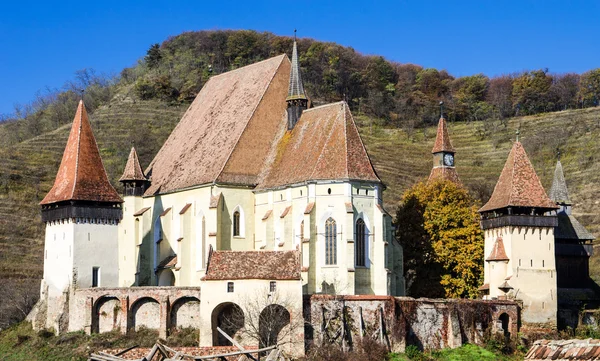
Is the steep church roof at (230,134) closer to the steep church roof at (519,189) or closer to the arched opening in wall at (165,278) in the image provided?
the arched opening in wall at (165,278)

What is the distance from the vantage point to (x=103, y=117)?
299 feet

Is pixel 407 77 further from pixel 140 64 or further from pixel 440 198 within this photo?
pixel 440 198

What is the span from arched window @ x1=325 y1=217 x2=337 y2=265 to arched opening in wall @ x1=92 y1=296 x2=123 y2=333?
946 centimetres

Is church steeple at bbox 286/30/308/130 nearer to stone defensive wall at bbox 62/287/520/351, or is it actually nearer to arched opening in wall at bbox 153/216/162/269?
arched opening in wall at bbox 153/216/162/269

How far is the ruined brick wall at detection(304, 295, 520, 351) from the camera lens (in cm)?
4428

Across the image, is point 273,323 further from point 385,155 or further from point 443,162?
point 385,155

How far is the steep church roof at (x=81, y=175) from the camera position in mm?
52438

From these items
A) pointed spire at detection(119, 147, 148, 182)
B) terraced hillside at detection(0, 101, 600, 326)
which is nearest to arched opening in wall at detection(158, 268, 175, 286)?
pointed spire at detection(119, 147, 148, 182)

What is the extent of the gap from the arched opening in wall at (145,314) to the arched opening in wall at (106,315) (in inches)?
24.7

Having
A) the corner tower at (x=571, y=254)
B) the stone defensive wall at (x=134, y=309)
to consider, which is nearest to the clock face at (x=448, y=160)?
the corner tower at (x=571, y=254)

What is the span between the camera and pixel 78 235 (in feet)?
168

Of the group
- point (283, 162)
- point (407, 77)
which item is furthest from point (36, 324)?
point (407, 77)

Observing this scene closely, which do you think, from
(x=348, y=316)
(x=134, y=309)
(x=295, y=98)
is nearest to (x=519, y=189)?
(x=348, y=316)

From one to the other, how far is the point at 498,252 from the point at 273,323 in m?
11.7
